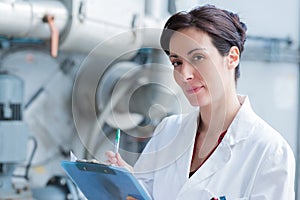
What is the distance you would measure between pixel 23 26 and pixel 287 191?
123 centimetres

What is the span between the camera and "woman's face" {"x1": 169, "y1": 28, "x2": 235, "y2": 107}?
129 cm

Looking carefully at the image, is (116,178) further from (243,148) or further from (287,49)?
(287,49)

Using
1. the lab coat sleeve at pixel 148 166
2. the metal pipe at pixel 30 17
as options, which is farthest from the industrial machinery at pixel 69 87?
the lab coat sleeve at pixel 148 166

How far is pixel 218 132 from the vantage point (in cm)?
144

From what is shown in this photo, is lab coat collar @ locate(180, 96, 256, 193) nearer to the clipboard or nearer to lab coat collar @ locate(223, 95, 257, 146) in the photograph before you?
lab coat collar @ locate(223, 95, 257, 146)

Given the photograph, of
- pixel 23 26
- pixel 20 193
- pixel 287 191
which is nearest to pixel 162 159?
pixel 287 191

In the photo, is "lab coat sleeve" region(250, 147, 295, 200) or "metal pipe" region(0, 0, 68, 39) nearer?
"lab coat sleeve" region(250, 147, 295, 200)

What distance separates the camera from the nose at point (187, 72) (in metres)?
1.28

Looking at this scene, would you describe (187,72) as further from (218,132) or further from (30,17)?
(30,17)

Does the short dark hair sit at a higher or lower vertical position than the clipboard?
higher

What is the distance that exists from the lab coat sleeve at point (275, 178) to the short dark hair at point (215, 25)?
24 centimetres

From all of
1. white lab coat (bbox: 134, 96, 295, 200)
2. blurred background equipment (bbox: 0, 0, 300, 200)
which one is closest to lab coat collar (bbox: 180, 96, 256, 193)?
white lab coat (bbox: 134, 96, 295, 200)

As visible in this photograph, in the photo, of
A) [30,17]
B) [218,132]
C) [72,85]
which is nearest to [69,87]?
[72,85]

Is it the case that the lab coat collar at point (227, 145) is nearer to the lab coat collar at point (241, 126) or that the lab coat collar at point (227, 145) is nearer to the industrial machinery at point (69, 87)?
the lab coat collar at point (241, 126)
